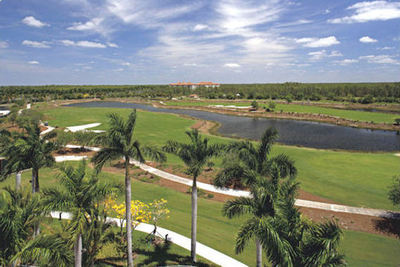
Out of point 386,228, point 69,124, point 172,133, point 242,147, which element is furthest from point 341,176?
point 69,124

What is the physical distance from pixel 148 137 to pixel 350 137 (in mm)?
53970

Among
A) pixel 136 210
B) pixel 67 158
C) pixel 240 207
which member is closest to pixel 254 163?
pixel 240 207

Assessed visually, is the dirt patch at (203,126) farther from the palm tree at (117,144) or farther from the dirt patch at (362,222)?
the palm tree at (117,144)

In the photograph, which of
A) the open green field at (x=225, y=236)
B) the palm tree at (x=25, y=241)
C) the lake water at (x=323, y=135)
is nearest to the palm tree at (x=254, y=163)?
the open green field at (x=225, y=236)

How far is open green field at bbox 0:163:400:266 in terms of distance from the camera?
1842 centimetres

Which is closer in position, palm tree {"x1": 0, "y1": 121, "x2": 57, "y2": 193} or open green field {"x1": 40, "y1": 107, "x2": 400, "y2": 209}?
palm tree {"x1": 0, "y1": 121, "x2": 57, "y2": 193}

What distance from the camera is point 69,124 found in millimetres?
75375

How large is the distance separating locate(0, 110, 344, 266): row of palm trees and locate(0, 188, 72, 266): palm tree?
0.82 metres

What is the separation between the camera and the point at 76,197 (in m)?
11.7

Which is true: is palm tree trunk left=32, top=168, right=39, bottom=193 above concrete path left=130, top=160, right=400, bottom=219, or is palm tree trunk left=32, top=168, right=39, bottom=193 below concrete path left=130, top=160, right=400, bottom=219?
above

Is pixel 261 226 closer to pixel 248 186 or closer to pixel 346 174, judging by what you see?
pixel 248 186

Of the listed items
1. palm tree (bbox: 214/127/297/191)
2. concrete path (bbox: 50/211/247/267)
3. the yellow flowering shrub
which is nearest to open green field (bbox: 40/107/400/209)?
the yellow flowering shrub

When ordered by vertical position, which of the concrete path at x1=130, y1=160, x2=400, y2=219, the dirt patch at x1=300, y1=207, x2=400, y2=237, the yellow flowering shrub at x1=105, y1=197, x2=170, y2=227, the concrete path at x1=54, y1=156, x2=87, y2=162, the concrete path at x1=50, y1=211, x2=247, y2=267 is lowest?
the concrete path at x1=50, y1=211, x2=247, y2=267

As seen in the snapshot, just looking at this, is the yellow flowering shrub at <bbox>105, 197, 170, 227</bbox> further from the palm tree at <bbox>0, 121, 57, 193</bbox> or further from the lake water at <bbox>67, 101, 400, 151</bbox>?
the lake water at <bbox>67, 101, 400, 151</bbox>
